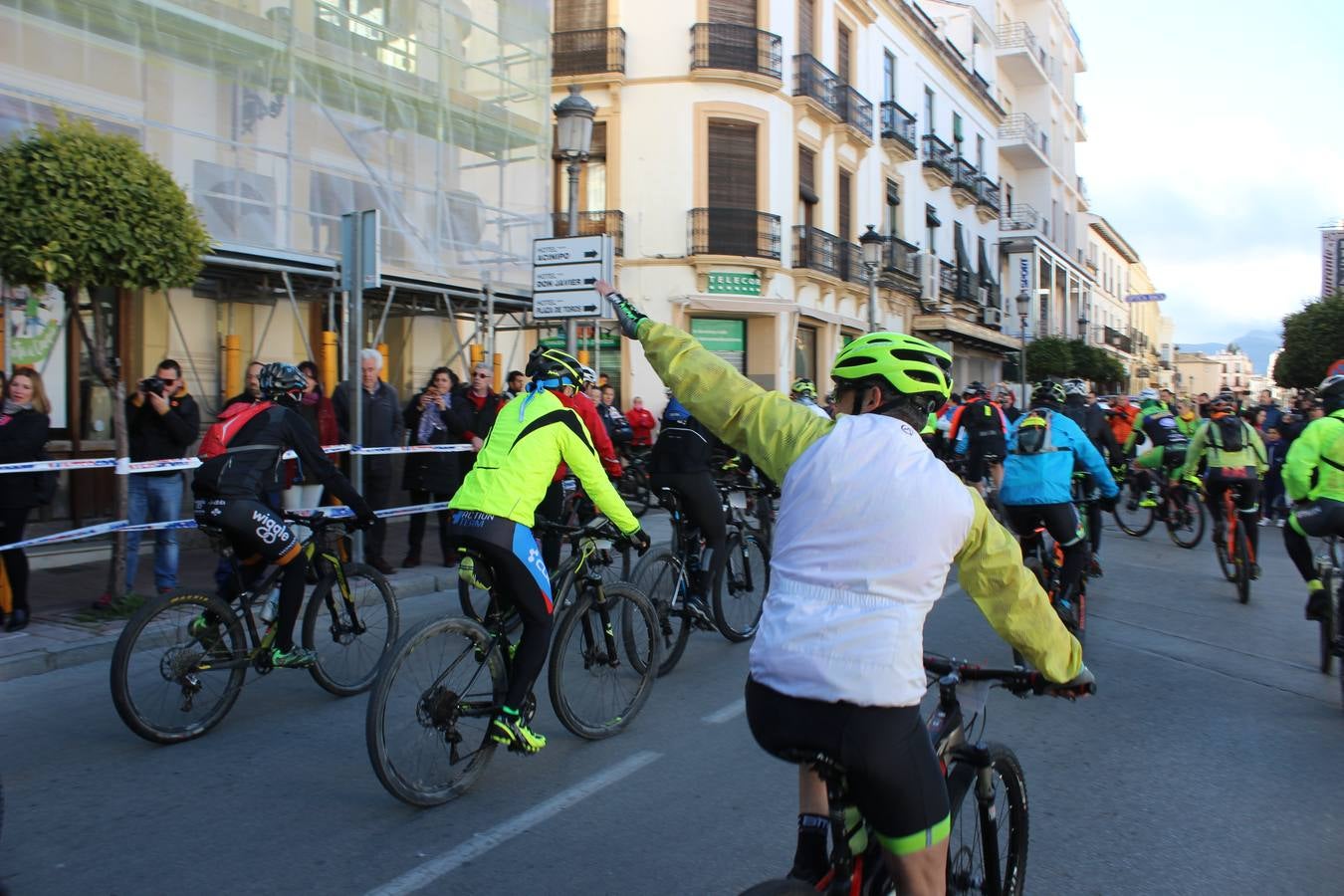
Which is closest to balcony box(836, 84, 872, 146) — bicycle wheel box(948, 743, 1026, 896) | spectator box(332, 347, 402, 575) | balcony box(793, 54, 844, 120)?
balcony box(793, 54, 844, 120)

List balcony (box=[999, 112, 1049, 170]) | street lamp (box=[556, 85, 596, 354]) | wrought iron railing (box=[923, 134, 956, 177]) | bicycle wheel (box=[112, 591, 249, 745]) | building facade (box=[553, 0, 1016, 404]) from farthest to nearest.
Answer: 1. balcony (box=[999, 112, 1049, 170])
2. wrought iron railing (box=[923, 134, 956, 177])
3. building facade (box=[553, 0, 1016, 404])
4. street lamp (box=[556, 85, 596, 354])
5. bicycle wheel (box=[112, 591, 249, 745])

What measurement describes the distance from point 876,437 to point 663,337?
2.28 ft

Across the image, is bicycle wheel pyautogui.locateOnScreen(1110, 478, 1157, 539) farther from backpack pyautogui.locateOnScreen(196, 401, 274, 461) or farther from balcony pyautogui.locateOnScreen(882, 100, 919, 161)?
balcony pyautogui.locateOnScreen(882, 100, 919, 161)

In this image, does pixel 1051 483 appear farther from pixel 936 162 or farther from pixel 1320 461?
pixel 936 162

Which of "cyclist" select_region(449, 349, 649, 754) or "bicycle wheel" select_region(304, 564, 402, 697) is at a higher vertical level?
"cyclist" select_region(449, 349, 649, 754)

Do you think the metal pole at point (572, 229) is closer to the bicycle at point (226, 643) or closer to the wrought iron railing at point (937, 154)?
the bicycle at point (226, 643)

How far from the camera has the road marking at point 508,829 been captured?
3.46 metres

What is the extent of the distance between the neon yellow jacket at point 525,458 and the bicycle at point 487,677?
25 centimetres

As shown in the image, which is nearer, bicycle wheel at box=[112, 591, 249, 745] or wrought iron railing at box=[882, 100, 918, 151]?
bicycle wheel at box=[112, 591, 249, 745]

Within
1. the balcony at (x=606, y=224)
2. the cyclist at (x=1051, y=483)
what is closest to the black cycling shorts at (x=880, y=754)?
the cyclist at (x=1051, y=483)

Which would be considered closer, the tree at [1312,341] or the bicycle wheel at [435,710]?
the bicycle wheel at [435,710]

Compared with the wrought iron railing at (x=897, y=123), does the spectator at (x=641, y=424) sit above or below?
below

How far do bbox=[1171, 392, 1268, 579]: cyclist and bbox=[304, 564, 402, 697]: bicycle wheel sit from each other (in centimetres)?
737

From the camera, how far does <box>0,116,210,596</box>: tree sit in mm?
6434
